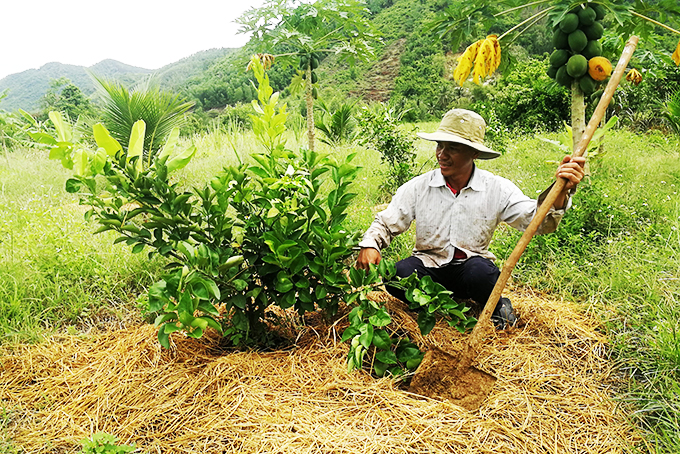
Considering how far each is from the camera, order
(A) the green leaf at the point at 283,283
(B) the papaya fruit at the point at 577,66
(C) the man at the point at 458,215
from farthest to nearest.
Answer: (C) the man at the point at 458,215
(A) the green leaf at the point at 283,283
(B) the papaya fruit at the point at 577,66

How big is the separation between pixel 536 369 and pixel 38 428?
2.09 metres

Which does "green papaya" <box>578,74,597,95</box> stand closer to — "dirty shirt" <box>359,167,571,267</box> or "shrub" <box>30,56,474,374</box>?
"dirty shirt" <box>359,167,571,267</box>

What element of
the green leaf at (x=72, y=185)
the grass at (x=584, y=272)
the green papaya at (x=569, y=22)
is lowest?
the grass at (x=584, y=272)

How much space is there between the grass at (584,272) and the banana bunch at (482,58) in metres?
0.45

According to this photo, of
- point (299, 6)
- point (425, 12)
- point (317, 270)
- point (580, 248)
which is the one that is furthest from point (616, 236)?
point (425, 12)

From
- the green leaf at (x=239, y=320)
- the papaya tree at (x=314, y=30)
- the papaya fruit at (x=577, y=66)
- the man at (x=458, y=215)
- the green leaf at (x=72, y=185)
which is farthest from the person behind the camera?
the papaya tree at (x=314, y=30)

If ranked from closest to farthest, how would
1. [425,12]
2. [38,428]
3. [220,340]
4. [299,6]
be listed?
[38,428]
[220,340]
[299,6]
[425,12]

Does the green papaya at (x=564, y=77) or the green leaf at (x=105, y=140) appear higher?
the green leaf at (x=105, y=140)

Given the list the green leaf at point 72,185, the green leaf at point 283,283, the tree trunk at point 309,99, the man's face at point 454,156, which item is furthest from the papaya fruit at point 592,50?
the tree trunk at point 309,99

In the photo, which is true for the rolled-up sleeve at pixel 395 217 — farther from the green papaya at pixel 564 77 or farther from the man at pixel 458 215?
the green papaya at pixel 564 77

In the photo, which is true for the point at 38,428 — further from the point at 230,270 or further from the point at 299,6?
the point at 299,6

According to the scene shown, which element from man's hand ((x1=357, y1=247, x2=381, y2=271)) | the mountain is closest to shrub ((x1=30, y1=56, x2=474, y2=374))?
man's hand ((x1=357, y1=247, x2=381, y2=271))

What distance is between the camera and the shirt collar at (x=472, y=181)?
2.09 metres

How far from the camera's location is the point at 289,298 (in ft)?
5.58
